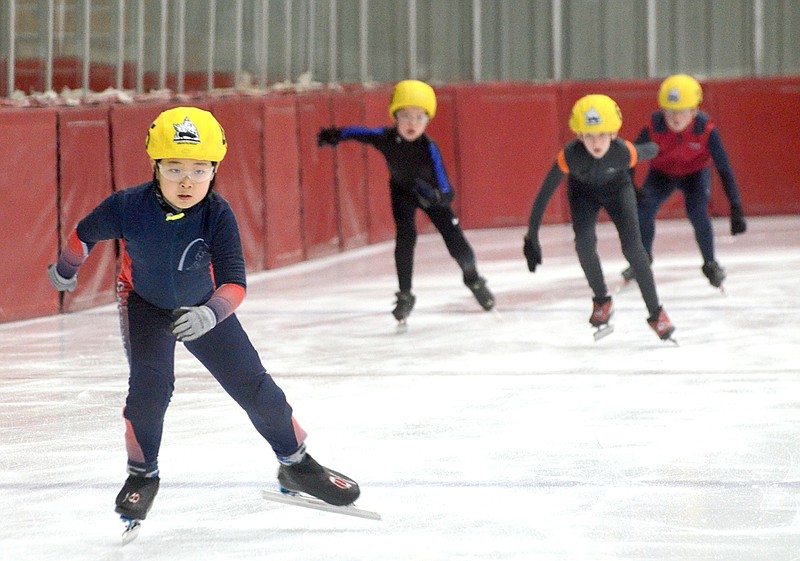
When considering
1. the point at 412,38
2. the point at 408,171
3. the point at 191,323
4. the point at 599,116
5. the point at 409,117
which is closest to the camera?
the point at 191,323

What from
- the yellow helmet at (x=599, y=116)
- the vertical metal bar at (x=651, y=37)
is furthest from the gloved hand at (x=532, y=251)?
the vertical metal bar at (x=651, y=37)

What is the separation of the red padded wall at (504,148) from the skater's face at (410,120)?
19.2 ft

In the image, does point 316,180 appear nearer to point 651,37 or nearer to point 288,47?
point 288,47

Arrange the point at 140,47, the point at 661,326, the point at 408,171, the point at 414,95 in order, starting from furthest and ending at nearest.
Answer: the point at 140,47
the point at 408,171
the point at 414,95
the point at 661,326

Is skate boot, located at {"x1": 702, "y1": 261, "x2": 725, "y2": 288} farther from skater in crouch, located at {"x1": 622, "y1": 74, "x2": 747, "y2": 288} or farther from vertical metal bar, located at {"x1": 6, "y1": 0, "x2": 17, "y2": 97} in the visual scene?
vertical metal bar, located at {"x1": 6, "y1": 0, "x2": 17, "y2": 97}

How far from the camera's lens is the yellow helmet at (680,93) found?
8977 mm

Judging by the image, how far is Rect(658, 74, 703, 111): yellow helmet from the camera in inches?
353

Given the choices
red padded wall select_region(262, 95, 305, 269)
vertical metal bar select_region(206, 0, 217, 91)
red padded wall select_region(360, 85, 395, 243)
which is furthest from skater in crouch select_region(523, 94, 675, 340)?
red padded wall select_region(360, 85, 395, 243)

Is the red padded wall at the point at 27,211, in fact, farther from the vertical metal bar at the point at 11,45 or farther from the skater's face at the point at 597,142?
the skater's face at the point at 597,142

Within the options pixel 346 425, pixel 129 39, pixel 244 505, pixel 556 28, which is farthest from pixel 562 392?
pixel 556 28

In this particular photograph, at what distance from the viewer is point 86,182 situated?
28.8 feet

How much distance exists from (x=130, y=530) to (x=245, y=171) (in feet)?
22.0

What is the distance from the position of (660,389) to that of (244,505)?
2.52 metres

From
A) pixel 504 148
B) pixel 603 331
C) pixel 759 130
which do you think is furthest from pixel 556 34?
pixel 603 331
